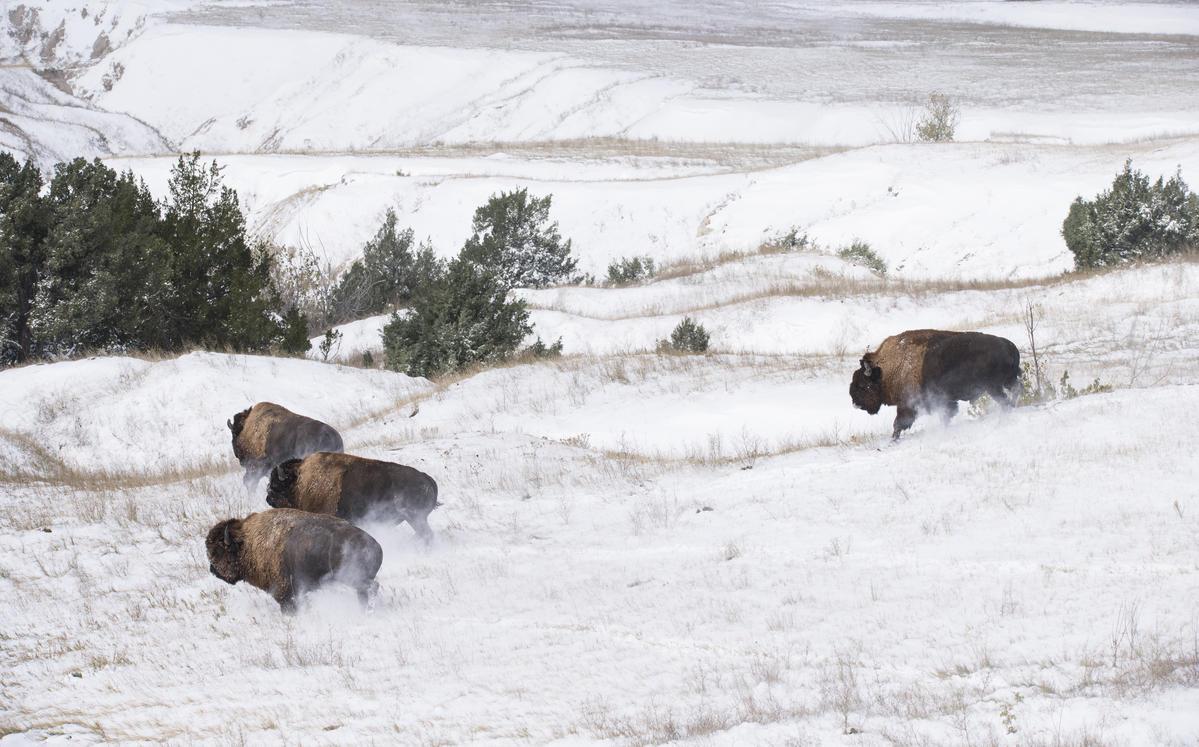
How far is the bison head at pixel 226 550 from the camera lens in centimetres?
816

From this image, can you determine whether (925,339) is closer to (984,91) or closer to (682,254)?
(682,254)

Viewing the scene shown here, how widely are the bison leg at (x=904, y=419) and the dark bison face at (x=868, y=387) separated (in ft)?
1.30

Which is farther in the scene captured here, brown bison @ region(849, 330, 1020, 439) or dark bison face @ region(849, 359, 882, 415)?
dark bison face @ region(849, 359, 882, 415)

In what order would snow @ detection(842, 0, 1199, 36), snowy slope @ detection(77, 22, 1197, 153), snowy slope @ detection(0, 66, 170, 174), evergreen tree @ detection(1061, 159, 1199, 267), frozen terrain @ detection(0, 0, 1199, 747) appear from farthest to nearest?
snow @ detection(842, 0, 1199, 36) → snowy slope @ detection(0, 66, 170, 174) → snowy slope @ detection(77, 22, 1197, 153) → evergreen tree @ detection(1061, 159, 1199, 267) → frozen terrain @ detection(0, 0, 1199, 747)

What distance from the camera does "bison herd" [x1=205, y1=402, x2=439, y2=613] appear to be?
25.4ft

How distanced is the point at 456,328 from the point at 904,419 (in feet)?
47.2

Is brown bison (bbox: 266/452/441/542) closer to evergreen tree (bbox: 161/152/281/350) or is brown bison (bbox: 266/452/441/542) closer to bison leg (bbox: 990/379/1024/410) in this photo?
bison leg (bbox: 990/379/1024/410)

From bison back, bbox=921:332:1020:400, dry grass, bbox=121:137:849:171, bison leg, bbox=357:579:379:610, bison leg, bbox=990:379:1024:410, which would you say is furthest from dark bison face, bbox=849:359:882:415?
dry grass, bbox=121:137:849:171

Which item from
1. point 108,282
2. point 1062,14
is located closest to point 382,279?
point 108,282

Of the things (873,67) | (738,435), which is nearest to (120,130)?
(873,67)

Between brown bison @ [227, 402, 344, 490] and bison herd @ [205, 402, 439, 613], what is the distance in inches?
87.6

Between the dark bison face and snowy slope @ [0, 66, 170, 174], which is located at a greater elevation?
snowy slope @ [0, 66, 170, 174]

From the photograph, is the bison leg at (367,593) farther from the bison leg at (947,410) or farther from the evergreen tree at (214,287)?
the evergreen tree at (214,287)

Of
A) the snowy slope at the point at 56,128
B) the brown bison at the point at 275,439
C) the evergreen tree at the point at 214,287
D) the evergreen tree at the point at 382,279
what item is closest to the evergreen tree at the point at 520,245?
the evergreen tree at the point at 382,279
